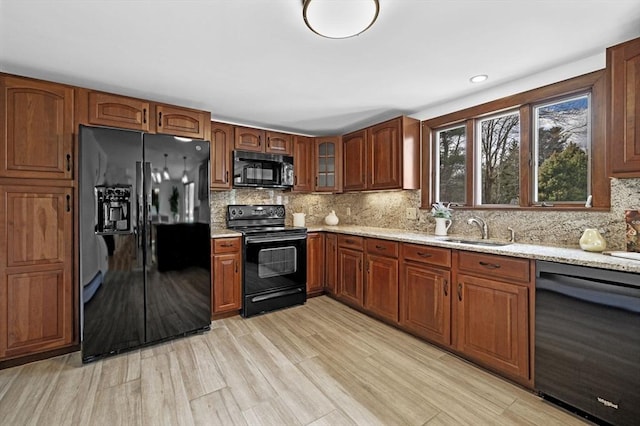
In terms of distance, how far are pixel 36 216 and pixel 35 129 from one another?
690 millimetres

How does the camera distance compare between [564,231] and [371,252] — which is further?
[371,252]

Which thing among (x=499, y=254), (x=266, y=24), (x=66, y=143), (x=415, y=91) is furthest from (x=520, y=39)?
(x=66, y=143)

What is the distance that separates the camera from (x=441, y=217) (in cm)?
285

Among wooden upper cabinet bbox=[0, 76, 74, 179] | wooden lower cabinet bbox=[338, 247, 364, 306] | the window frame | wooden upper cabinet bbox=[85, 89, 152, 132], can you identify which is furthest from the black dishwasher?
wooden upper cabinet bbox=[0, 76, 74, 179]

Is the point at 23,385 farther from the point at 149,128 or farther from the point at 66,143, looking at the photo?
the point at 149,128

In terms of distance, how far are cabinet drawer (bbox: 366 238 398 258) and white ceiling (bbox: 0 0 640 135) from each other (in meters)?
1.48

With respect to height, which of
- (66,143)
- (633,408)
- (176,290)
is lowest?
(633,408)

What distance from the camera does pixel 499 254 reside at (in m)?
1.99

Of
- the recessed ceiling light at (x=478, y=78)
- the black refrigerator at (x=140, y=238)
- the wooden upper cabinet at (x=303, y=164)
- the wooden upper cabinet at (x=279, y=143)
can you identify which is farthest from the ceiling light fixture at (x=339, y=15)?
the wooden upper cabinet at (x=303, y=164)

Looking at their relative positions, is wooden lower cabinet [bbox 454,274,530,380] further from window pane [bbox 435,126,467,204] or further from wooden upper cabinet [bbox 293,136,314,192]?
wooden upper cabinet [bbox 293,136,314,192]

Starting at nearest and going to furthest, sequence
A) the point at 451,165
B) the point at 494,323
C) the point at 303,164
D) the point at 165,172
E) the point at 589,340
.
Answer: the point at 589,340, the point at 494,323, the point at 165,172, the point at 451,165, the point at 303,164

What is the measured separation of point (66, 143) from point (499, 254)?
3500 millimetres

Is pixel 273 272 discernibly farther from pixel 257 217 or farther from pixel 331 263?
pixel 257 217

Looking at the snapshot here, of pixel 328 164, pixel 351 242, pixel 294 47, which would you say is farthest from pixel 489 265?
pixel 328 164
